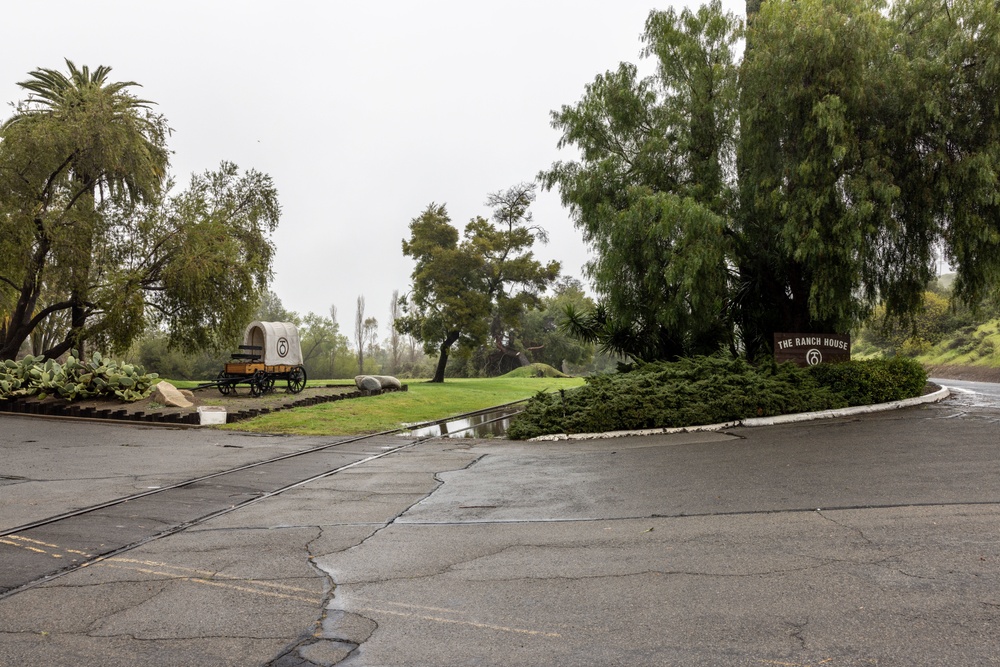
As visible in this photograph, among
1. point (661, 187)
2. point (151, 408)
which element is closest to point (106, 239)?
point (151, 408)

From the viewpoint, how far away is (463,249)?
4434 centimetres

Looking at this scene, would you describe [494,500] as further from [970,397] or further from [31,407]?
[31,407]

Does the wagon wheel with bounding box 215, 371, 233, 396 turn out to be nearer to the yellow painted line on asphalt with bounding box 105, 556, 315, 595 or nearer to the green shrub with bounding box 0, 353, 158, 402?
the green shrub with bounding box 0, 353, 158, 402

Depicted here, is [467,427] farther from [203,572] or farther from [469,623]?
[469,623]

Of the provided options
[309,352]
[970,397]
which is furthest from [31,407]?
[309,352]

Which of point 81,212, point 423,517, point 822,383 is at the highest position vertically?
point 81,212

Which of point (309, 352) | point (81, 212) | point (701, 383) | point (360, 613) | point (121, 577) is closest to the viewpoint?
point (360, 613)

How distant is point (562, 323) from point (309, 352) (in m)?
55.8

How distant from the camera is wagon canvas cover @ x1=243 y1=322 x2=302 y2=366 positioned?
2336cm

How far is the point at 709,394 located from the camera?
13.8m

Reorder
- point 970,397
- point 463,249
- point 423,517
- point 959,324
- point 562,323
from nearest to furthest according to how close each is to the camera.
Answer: point 423,517 < point 970,397 < point 562,323 < point 463,249 < point 959,324

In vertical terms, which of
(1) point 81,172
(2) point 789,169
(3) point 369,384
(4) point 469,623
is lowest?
(4) point 469,623

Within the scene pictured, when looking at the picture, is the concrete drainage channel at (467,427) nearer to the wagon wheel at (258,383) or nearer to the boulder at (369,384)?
the boulder at (369,384)

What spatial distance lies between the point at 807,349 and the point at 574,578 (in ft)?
43.2
